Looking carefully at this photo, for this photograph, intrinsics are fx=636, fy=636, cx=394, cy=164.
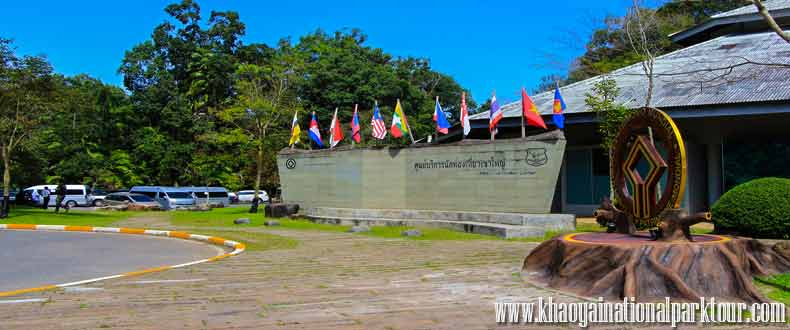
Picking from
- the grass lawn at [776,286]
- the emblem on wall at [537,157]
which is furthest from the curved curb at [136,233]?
the grass lawn at [776,286]

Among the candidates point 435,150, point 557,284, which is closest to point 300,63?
point 435,150

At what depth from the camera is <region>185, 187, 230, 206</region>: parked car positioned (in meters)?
47.2

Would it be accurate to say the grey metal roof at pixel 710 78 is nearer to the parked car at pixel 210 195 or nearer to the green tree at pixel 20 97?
the green tree at pixel 20 97

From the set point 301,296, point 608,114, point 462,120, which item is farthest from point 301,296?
point 462,120

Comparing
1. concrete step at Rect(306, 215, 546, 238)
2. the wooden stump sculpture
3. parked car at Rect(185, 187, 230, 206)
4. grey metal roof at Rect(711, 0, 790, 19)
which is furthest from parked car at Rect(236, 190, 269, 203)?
the wooden stump sculpture

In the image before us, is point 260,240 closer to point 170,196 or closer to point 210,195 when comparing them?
point 170,196

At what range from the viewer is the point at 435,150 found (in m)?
22.0

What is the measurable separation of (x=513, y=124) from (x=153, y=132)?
4025cm

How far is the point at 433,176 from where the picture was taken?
22078 mm

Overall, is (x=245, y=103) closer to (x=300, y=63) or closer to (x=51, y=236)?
(x=300, y=63)

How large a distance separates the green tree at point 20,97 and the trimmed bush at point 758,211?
27387mm

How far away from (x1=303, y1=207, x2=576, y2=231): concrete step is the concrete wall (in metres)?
0.33

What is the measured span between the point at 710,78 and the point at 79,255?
20.2 m

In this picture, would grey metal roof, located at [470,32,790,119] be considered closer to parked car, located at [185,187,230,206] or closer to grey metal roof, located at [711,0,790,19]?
grey metal roof, located at [711,0,790,19]
